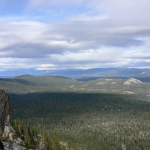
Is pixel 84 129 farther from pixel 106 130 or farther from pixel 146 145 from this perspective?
pixel 146 145

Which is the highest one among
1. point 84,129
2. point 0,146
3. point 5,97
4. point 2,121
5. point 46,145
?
point 5,97

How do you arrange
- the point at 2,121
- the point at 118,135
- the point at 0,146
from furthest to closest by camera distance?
the point at 118,135
the point at 0,146
the point at 2,121

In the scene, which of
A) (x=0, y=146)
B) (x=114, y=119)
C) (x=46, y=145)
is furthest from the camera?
(x=114, y=119)

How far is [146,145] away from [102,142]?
3022 centimetres

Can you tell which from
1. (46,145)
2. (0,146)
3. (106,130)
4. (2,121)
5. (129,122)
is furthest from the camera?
(129,122)

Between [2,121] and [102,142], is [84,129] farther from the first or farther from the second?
[2,121]

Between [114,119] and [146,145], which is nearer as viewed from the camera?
[146,145]

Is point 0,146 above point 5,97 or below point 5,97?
below

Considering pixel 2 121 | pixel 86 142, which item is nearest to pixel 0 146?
pixel 2 121

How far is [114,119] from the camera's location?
162 m

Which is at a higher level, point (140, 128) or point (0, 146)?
point (0, 146)

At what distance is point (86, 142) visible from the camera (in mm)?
101875

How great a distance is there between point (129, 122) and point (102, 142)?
57.2 metres

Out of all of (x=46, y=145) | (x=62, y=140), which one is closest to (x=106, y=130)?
(x=62, y=140)
